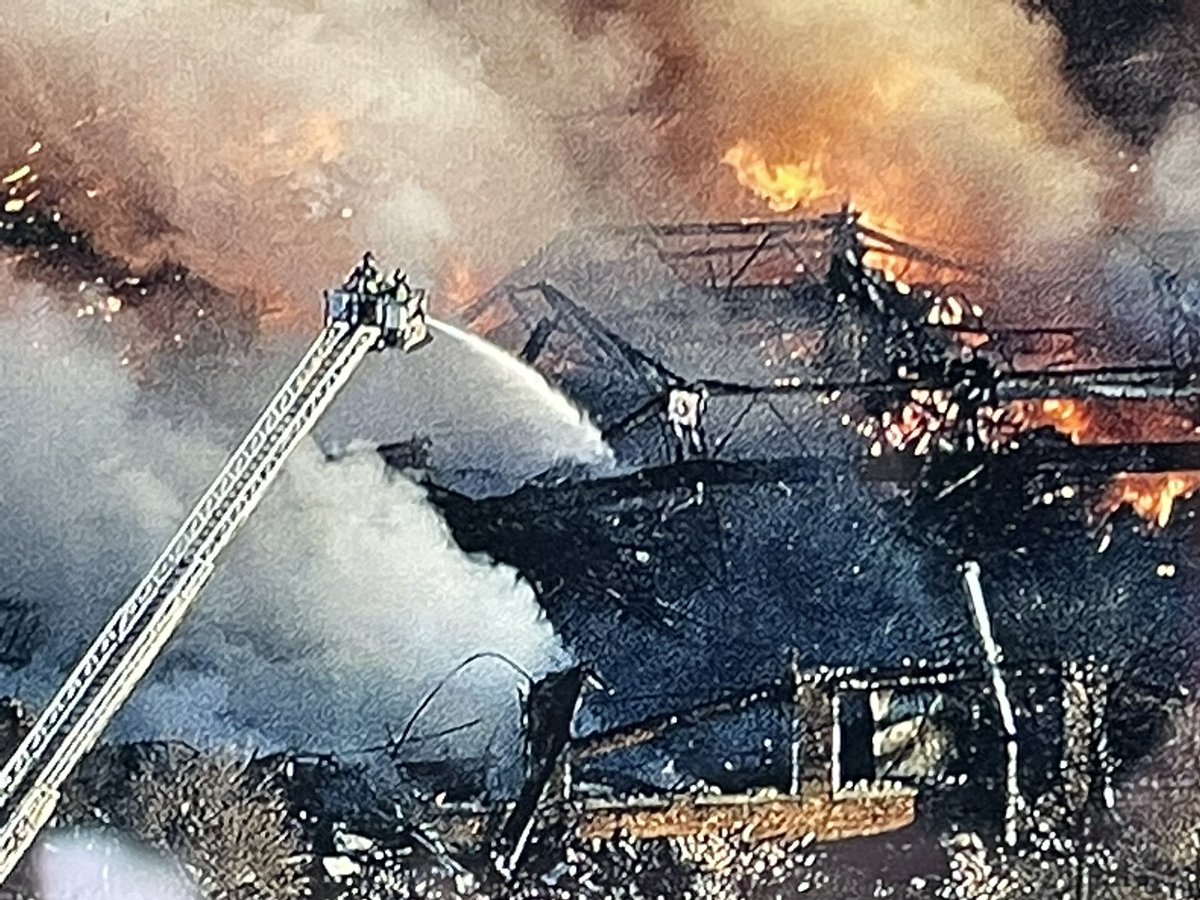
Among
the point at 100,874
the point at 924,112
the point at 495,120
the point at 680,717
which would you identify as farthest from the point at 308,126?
the point at 100,874

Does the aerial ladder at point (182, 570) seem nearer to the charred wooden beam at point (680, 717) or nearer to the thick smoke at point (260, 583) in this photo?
the thick smoke at point (260, 583)

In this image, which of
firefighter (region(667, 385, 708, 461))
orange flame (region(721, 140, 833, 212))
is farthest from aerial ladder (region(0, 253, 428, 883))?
orange flame (region(721, 140, 833, 212))

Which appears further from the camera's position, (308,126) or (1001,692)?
(308,126)

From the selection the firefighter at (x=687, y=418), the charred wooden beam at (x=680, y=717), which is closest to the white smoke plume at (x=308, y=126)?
the firefighter at (x=687, y=418)

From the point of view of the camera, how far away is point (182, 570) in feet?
8.75

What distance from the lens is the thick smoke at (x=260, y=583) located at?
2650 millimetres

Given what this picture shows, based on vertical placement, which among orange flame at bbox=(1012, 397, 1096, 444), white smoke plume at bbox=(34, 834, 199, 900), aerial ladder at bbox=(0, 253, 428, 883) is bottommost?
white smoke plume at bbox=(34, 834, 199, 900)

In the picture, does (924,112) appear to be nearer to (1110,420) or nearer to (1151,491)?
(1110,420)

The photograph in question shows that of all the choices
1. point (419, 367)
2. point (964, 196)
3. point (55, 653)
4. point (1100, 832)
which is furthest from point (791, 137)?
point (55, 653)

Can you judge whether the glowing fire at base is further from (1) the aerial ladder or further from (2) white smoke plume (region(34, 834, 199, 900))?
(2) white smoke plume (region(34, 834, 199, 900))

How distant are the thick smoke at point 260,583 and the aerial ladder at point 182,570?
3 cm

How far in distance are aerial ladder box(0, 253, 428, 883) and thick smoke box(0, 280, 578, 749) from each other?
3 centimetres

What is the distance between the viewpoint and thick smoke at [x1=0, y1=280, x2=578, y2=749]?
265 centimetres

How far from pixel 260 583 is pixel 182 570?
121mm
